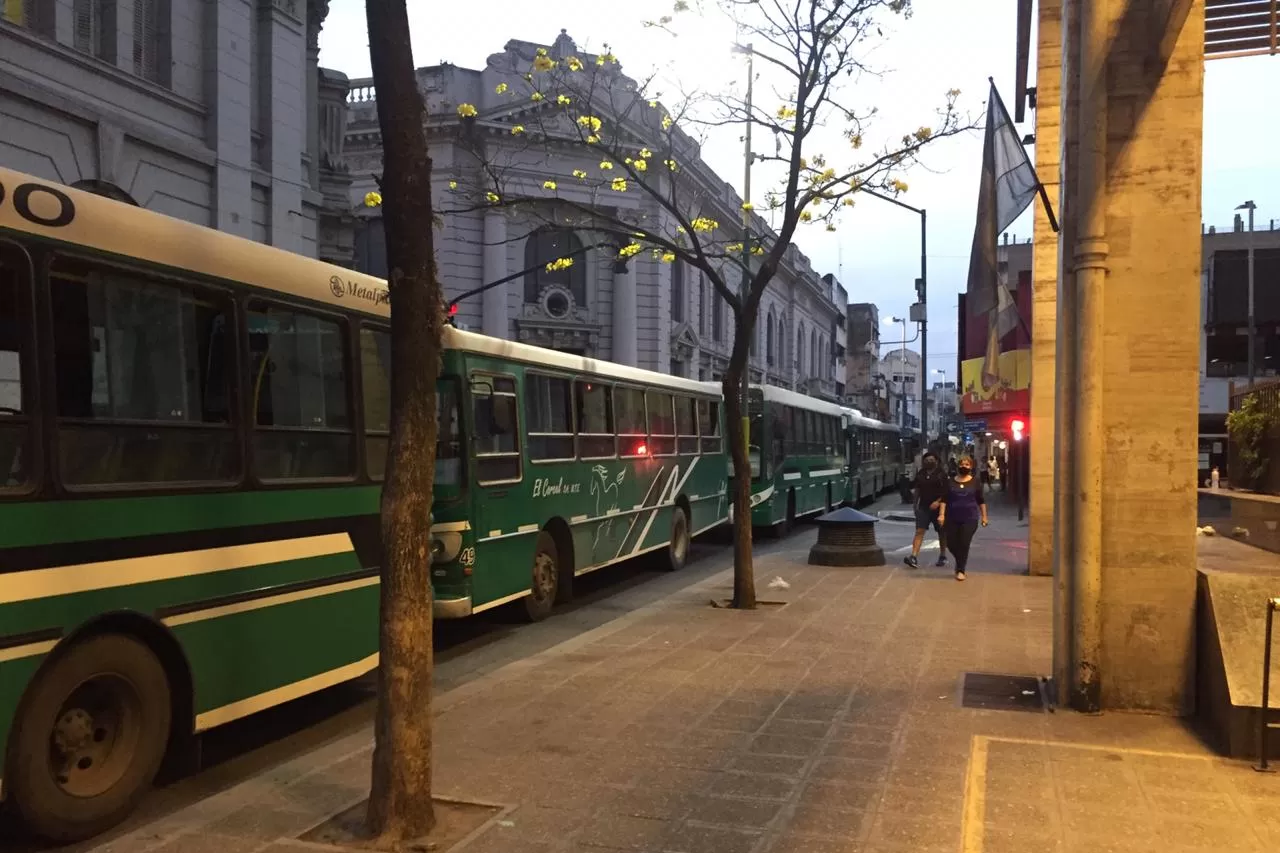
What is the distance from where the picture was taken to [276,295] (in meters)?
6.43

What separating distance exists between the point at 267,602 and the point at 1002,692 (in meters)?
5.06

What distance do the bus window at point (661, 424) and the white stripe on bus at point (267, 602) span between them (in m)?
7.77

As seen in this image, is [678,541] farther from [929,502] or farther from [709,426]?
[929,502]

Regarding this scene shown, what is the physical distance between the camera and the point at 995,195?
314 inches

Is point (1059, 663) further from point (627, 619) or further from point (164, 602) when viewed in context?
point (164, 602)

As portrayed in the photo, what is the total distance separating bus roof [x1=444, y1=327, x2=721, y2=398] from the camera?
9.79 metres

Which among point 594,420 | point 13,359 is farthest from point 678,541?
point 13,359

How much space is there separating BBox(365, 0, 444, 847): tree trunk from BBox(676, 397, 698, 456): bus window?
1105 cm

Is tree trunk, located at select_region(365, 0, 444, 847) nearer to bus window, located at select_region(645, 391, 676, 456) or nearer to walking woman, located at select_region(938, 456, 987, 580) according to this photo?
bus window, located at select_region(645, 391, 676, 456)

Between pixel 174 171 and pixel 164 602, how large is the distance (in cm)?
1294

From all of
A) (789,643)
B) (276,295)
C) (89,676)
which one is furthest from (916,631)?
(89,676)

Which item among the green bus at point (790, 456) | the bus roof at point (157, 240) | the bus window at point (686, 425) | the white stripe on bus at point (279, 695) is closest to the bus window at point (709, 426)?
the bus window at point (686, 425)

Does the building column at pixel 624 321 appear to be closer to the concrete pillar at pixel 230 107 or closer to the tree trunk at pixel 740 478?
the concrete pillar at pixel 230 107

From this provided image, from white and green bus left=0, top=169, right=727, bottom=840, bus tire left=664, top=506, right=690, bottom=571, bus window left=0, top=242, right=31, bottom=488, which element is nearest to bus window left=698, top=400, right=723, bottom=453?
bus tire left=664, top=506, right=690, bottom=571
